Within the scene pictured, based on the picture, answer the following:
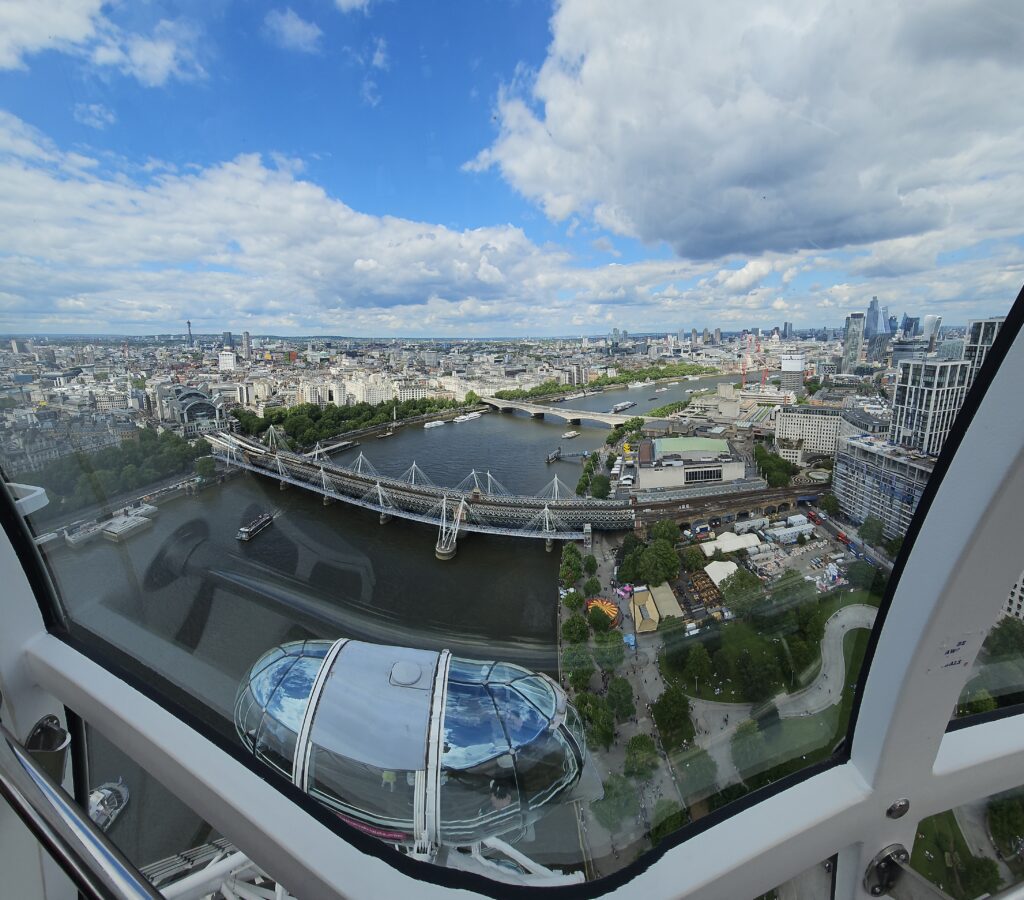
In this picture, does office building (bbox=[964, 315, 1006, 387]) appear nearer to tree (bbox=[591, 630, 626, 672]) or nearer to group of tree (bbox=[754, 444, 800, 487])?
tree (bbox=[591, 630, 626, 672])

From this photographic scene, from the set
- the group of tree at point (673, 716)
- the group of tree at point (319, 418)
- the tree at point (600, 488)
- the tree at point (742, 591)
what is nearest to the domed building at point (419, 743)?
the group of tree at point (673, 716)

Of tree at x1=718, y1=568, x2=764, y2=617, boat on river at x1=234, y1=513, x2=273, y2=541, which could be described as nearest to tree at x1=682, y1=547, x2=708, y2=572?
tree at x1=718, y1=568, x2=764, y2=617

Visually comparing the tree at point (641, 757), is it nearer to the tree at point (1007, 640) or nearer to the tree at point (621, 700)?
the tree at point (621, 700)

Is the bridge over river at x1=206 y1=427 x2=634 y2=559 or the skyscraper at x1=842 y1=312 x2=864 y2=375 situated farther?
the bridge over river at x1=206 y1=427 x2=634 y2=559

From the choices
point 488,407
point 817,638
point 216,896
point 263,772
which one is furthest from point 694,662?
point 488,407

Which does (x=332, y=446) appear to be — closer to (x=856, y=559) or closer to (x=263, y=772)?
(x=263, y=772)

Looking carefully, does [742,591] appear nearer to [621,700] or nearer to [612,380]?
[621,700]
